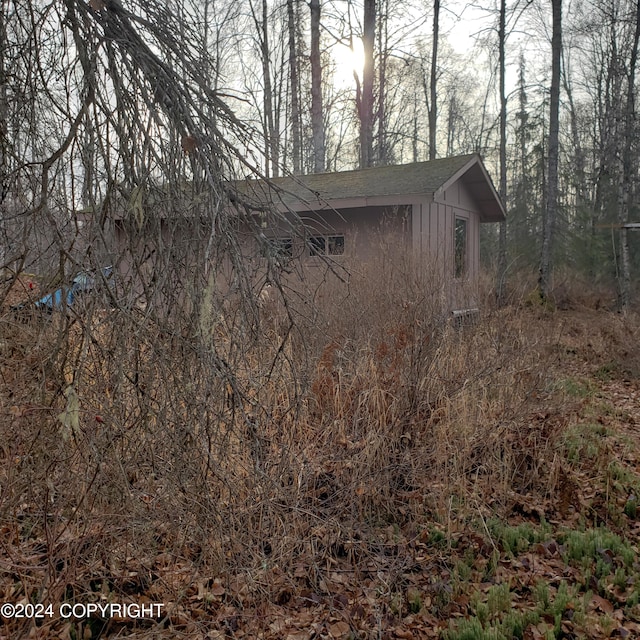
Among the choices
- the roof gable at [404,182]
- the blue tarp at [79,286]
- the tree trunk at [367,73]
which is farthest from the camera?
the tree trunk at [367,73]

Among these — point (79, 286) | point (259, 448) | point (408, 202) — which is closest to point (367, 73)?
point (408, 202)

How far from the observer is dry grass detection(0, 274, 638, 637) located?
212 cm

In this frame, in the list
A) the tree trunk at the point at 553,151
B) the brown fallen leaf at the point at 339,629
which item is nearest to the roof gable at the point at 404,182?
the tree trunk at the point at 553,151

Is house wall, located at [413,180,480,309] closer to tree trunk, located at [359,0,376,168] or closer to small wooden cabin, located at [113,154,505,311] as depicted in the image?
small wooden cabin, located at [113,154,505,311]

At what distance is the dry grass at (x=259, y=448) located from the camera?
6.94 feet

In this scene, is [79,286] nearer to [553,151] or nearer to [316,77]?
[553,151]

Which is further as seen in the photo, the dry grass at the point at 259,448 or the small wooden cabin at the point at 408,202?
the small wooden cabin at the point at 408,202

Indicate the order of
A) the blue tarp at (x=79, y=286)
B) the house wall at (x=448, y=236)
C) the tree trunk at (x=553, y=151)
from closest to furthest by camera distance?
the blue tarp at (x=79, y=286)
the house wall at (x=448, y=236)
the tree trunk at (x=553, y=151)

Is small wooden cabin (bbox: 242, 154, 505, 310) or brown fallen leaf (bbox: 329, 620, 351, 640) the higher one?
small wooden cabin (bbox: 242, 154, 505, 310)

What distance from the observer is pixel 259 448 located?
2041 mm

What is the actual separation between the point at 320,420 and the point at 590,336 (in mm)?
7749

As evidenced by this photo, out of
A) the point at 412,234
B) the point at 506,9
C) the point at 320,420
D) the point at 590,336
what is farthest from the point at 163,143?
the point at 506,9

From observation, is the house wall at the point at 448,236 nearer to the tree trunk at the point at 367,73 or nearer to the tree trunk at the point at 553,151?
the tree trunk at the point at 553,151

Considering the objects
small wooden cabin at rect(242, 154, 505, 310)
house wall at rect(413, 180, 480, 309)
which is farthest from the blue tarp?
small wooden cabin at rect(242, 154, 505, 310)
